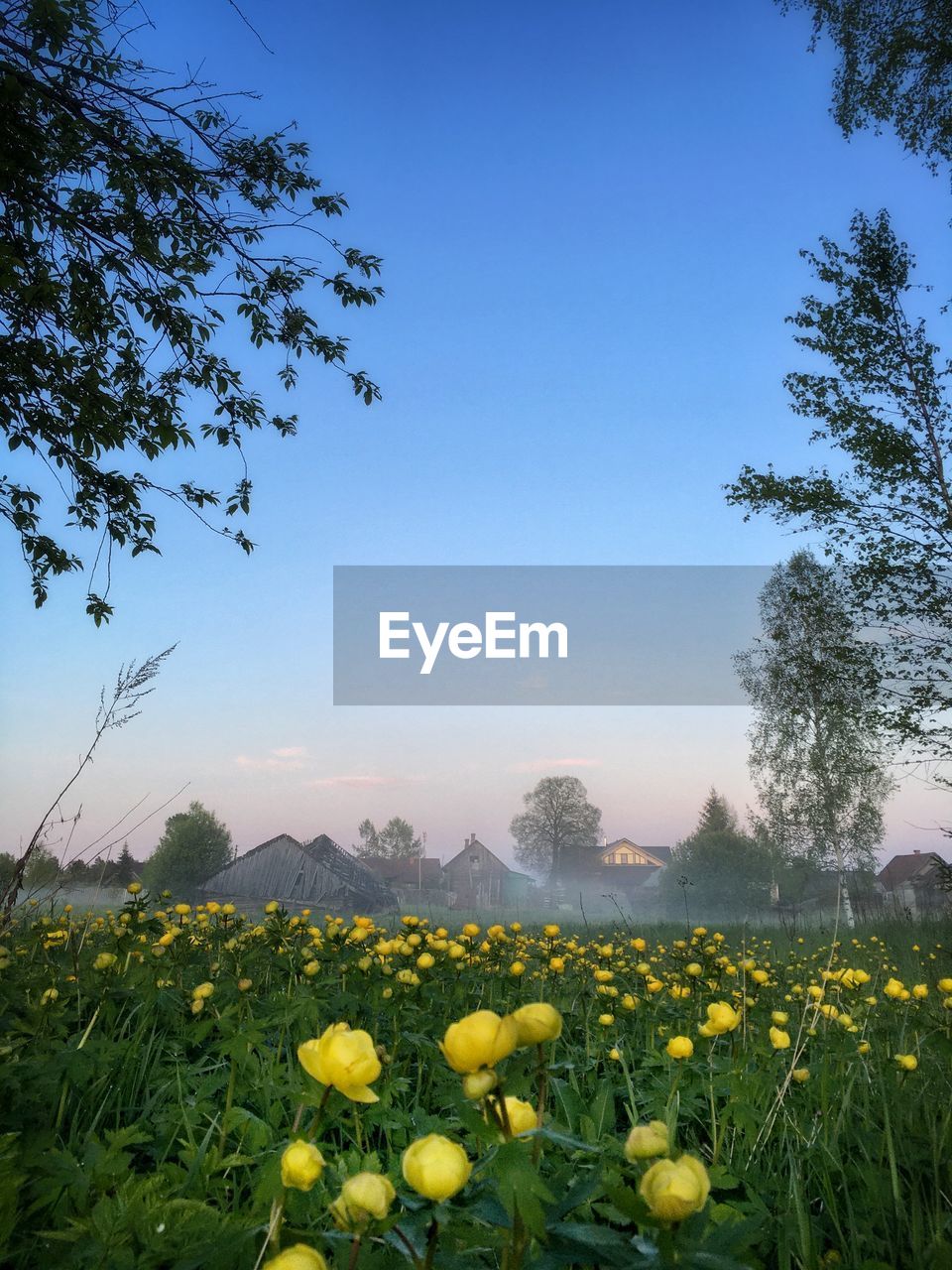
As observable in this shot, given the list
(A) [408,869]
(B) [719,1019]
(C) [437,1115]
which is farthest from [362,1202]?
(A) [408,869]

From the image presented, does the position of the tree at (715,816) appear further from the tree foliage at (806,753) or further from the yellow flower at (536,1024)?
the yellow flower at (536,1024)

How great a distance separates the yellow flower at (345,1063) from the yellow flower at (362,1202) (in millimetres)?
121

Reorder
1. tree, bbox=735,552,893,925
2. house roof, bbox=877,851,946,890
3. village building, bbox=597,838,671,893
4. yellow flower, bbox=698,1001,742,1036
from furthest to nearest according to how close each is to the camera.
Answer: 1. village building, bbox=597,838,671,893
2. house roof, bbox=877,851,946,890
3. tree, bbox=735,552,893,925
4. yellow flower, bbox=698,1001,742,1036

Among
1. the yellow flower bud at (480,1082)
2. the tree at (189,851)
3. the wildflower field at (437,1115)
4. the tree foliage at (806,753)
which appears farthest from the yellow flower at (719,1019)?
the tree at (189,851)

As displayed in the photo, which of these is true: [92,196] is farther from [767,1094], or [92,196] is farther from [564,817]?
[564,817]

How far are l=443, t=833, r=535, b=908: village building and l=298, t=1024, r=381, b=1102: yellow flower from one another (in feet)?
112

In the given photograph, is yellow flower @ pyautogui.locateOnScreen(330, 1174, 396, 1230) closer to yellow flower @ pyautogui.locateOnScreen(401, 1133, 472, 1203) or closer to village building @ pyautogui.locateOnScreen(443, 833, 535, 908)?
yellow flower @ pyautogui.locateOnScreen(401, 1133, 472, 1203)

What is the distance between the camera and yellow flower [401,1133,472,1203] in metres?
0.80

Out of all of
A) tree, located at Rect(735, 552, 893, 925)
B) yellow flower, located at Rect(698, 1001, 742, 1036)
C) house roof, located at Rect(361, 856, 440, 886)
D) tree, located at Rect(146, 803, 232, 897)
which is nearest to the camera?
yellow flower, located at Rect(698, 1001, 742, 1036)

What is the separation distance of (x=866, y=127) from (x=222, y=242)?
377 inches

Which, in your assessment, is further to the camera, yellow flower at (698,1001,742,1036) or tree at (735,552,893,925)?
tree at (735,552,893,925)

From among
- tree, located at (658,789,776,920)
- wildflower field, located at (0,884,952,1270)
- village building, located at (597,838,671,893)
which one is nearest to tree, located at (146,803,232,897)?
tree, located at (658,789,776,920)

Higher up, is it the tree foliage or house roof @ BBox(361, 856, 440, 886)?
the tree foliage

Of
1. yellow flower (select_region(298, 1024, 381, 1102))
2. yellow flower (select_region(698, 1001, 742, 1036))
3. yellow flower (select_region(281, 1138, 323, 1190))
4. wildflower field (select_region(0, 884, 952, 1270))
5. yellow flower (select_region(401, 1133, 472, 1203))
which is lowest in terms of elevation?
wildflower field (select_region(0, 884, 952, 1270))
